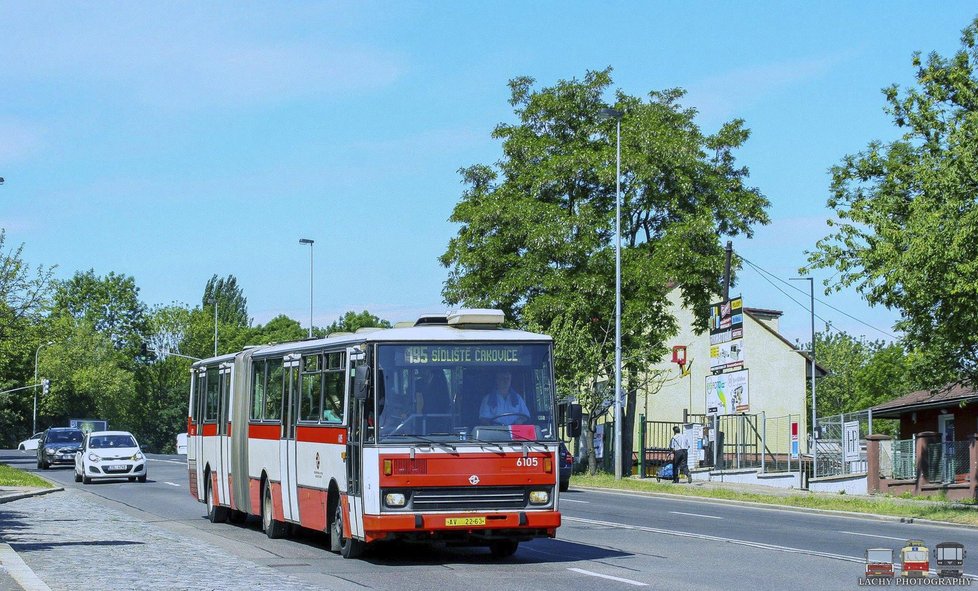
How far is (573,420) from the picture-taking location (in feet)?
50.6

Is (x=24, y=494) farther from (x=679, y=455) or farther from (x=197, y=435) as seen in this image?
(x=679, y=455)

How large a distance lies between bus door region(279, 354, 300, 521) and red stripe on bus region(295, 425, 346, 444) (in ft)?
1.11

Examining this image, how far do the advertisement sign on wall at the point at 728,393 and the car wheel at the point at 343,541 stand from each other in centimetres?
2387

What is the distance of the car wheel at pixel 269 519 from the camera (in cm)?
1934

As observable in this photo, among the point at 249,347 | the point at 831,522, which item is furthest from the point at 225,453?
the point at 831,522

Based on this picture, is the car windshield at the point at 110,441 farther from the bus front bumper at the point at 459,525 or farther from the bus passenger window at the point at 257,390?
the bus front bumper at the point at 459,525

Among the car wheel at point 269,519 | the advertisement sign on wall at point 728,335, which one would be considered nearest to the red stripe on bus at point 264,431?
the car wheel at point 269,519

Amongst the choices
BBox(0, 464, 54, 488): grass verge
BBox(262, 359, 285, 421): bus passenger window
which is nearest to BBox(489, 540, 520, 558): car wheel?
BBox(262, 359, 285, 421): bus passenger window

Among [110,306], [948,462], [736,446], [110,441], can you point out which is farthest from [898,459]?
[110,306]

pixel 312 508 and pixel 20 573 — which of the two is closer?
pixel 20 573

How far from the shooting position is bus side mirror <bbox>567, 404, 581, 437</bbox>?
15328mm

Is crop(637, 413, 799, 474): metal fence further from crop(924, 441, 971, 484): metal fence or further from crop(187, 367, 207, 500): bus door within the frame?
crop(187, 367, 207, 500): bus door

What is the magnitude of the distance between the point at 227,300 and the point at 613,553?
131258 millimetres

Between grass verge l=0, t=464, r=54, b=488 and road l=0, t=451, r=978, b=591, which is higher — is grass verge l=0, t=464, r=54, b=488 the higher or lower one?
the higher one
